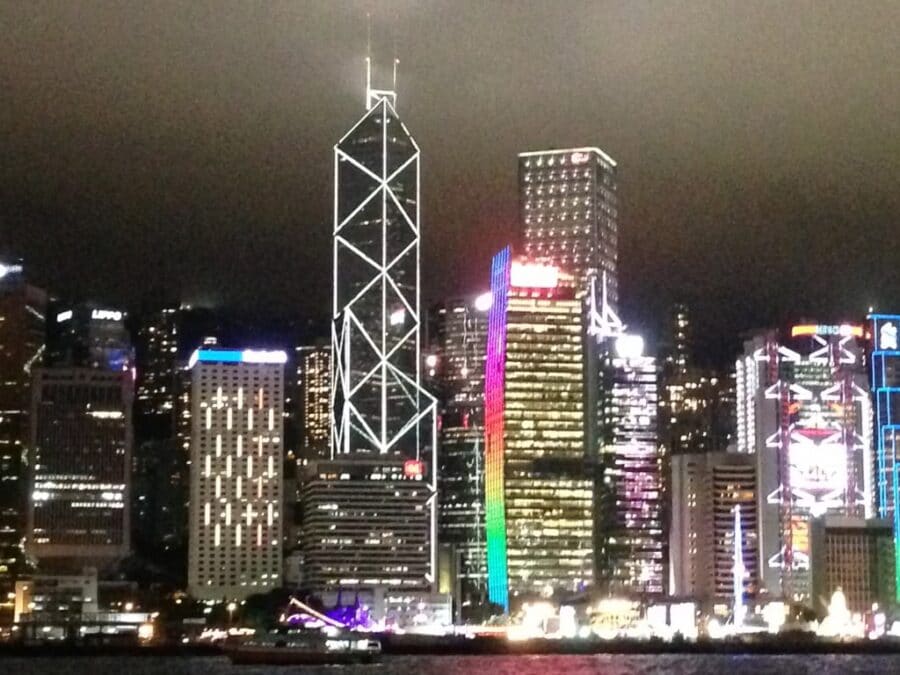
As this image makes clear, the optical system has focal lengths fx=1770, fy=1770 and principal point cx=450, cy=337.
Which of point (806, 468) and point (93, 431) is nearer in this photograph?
point (93, 431)

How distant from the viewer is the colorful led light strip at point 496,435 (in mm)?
131250

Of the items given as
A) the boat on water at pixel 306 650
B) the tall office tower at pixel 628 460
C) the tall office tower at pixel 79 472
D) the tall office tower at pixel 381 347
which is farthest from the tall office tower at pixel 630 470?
the boat on water at pixel 306 650

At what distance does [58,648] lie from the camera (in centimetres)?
10456

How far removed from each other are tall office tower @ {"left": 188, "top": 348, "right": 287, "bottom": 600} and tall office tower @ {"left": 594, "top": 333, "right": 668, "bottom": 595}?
2645 centimetres

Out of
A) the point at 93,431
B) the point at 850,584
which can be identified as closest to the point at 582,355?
the point at 850,584

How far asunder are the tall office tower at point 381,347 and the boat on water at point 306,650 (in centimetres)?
4007

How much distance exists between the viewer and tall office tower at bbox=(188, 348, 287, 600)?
134m

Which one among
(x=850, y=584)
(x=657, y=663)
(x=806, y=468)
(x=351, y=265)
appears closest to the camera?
(x=657, y=663)

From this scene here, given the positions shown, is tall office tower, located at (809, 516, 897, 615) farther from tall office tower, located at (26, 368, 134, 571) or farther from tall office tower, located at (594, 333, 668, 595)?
tall office tower, located at (26, 368, 134, 571)

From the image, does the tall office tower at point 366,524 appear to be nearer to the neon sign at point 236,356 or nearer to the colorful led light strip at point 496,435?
the colorful led light strip at point 496,435

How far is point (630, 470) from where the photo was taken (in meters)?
146

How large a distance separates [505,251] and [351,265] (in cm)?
1327

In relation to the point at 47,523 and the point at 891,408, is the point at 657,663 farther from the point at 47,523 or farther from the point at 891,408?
→ the point at 891,408

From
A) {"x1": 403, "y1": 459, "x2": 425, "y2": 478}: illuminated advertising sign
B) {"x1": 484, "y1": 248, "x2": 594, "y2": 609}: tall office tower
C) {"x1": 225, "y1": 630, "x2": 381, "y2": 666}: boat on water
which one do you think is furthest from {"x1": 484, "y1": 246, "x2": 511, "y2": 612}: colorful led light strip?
{"x1": 225, "y1": 630, "x2": 381, "y2": 666}: boat on water
